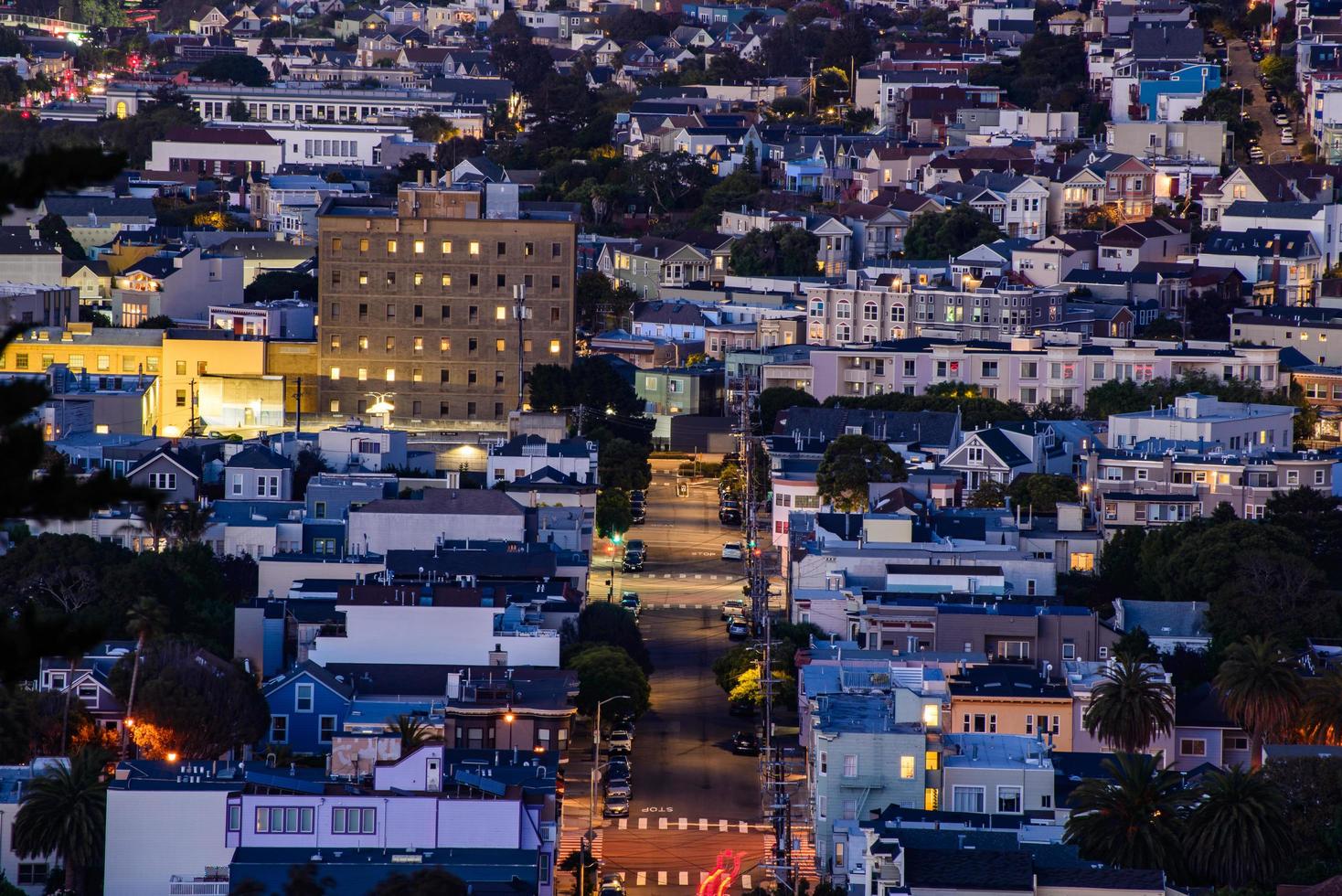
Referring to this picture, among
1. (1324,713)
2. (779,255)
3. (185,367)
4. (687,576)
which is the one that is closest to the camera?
(1324,713)

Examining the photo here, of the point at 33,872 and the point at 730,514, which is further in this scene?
the point at 730,514

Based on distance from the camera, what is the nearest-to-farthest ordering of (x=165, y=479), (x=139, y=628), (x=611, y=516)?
(x=139, y=628) < (x=165, y=479) < (x=611, y=516)

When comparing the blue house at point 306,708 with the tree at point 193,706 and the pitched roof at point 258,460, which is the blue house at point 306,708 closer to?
the tree at point 193,706

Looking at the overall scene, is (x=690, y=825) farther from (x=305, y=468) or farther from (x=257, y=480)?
(x=305, y=468)

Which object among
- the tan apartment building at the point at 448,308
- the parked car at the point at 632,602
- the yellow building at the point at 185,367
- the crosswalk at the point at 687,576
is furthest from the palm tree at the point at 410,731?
the tan apartment building at the point at 448,308

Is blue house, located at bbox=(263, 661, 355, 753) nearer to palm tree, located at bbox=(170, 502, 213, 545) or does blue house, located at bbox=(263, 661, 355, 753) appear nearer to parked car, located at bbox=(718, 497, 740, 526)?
palm tree, located at bbox=(170, 502, 213, 545)

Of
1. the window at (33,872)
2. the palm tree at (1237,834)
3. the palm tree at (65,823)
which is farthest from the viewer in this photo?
the window at (33,872)

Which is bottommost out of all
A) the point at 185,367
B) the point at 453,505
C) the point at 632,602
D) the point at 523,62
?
the point at 632,602

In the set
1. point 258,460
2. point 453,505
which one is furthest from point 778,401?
point 453,505
